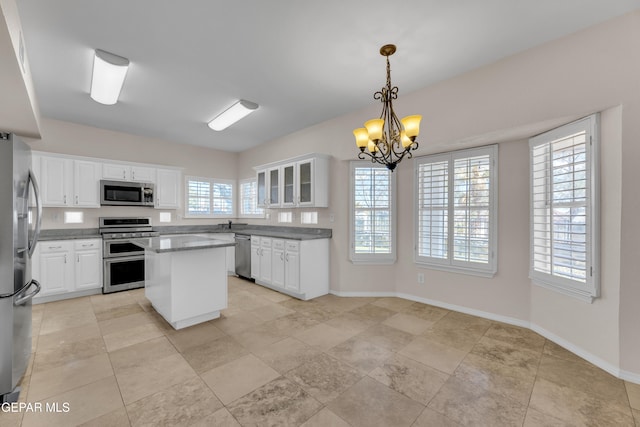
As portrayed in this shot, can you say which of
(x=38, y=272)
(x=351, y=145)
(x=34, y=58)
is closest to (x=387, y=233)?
(x=351, y=145)

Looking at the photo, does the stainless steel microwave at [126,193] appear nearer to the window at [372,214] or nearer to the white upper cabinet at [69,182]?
the white upper cabinet at [69,182]

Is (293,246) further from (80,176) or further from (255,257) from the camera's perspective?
(80,176)

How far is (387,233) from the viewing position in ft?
13.4

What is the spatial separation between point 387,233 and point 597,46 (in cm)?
282

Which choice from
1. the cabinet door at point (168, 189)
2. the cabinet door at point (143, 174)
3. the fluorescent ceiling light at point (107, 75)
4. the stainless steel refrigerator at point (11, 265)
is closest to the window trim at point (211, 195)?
the cabinet door at point (168, 189)

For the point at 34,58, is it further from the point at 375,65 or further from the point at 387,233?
the point at 387,233

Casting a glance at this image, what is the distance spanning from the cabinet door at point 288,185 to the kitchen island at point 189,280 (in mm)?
1710

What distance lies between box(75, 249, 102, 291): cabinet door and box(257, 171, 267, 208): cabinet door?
277cm

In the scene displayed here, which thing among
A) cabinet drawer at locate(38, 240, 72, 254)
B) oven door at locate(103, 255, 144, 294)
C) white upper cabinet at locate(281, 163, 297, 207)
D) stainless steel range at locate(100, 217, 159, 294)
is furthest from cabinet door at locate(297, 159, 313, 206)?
cabinet drawer at locate(38, 240, 72, 254)

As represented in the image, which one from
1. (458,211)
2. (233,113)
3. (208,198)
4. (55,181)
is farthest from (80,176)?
(458,211)

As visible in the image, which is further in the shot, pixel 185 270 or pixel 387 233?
pixel 387 233

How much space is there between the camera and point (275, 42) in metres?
2.46

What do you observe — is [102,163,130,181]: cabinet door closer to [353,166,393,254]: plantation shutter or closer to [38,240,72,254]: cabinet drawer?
[38,240,72,254]: cabinet drawer

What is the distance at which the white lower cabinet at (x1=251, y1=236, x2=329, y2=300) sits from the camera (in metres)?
4.05
